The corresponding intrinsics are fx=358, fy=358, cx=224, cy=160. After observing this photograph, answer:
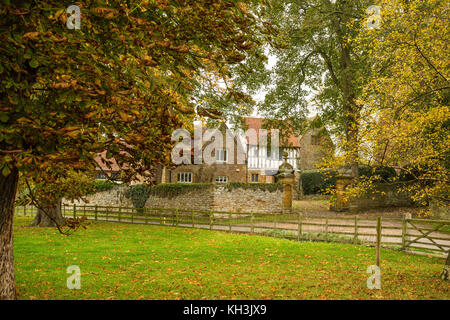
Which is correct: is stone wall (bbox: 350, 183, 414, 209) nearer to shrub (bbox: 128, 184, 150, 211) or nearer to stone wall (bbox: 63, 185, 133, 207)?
shrub (bbox: 128, 184, 150, 211)

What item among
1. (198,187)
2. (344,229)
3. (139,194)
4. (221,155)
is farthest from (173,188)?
(344,229)

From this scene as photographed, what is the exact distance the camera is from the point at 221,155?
3728 cm

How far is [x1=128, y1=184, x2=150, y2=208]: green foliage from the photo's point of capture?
31375 mm

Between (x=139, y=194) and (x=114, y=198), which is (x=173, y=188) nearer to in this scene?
(x=139, y=194)

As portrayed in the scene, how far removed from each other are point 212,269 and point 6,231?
576 centimetres

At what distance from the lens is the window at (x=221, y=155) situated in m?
37.1

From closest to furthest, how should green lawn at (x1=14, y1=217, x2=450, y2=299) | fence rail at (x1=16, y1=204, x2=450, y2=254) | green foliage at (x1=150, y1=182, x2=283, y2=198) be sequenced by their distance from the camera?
green lawn at (x1=14, y1=217, x2=450, y2=299) → fence rail at (x1=16, y1=204, x2=450, y2=254) → green foliage at (x1=150, y1=182, x2=283, y2=198)

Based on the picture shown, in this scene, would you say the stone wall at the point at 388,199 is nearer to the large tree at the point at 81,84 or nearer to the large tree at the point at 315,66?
the large tree at the point at 315,66

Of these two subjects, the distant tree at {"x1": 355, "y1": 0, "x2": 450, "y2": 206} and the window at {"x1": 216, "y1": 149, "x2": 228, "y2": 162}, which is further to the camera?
the window at {"x1": 216, "y1": 149, "x2": 228, "y2": 162}

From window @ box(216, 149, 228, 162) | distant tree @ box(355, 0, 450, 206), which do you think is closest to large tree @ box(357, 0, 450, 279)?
distant tree @ box(355, 0, 450, 206)

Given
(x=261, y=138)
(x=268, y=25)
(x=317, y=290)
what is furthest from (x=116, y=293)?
(x=261, y=138)

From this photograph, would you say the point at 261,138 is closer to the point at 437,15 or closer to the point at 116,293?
the point at 437,15

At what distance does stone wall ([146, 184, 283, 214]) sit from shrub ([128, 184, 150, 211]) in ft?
12.2

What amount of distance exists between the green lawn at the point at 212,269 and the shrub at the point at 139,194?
573 inches
